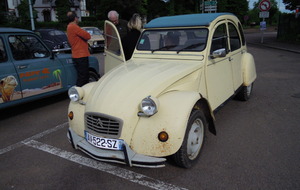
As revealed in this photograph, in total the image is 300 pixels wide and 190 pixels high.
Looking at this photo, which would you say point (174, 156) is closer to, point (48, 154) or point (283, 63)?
point (48, 154)

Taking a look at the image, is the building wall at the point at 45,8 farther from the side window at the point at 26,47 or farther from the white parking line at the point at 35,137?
the white parking line at the point at 35,137

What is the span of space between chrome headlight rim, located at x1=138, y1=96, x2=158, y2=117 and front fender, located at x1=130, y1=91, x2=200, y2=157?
8cm

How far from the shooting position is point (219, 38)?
4.50 metres

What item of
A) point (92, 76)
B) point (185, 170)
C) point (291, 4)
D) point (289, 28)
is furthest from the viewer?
point (289, 28)

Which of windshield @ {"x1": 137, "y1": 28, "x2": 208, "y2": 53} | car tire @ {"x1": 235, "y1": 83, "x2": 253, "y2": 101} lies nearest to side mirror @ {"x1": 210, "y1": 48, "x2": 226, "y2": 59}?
windshield @ {"x1": 137, "y1": 28, "x2": 208, "y2": 53}

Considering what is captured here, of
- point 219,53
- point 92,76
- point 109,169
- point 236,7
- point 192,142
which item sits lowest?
point 109,169

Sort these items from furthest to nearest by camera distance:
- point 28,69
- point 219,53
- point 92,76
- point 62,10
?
1. point 62,10
2. point 92,76
3. point 28,69
4. point 219,53

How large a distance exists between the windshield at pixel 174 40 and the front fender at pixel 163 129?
4.90 feet

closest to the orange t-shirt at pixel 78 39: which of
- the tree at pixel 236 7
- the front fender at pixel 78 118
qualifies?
the front fender at pixel 78 118

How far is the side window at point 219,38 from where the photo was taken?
4309 mm

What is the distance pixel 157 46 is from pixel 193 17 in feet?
2.66

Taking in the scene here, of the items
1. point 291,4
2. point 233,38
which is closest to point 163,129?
point 233,38

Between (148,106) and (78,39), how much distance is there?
3.77 m

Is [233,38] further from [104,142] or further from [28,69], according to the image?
[28,69]
